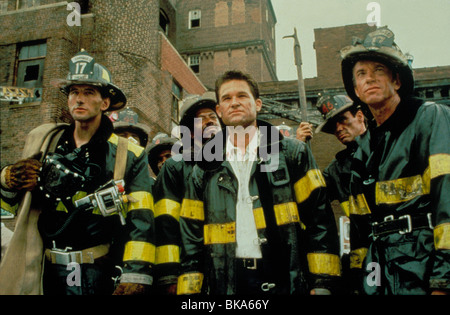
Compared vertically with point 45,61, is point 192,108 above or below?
below

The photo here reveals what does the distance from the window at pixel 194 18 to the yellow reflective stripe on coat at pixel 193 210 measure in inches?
1269

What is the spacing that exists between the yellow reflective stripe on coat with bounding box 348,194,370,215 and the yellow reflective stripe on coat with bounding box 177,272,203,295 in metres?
1.35

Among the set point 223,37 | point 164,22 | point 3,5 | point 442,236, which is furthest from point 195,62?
point 442,236

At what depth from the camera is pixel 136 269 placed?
285 cm

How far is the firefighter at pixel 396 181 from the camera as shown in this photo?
90.5 inches

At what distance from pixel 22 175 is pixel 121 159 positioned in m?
0.77

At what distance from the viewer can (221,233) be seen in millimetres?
2844

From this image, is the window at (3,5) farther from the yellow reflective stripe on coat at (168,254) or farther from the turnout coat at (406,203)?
the turnout coat at (406,203)

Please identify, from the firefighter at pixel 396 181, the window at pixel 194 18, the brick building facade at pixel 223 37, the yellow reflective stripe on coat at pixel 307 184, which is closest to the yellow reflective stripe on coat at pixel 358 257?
the firefighter at pixel 396 181

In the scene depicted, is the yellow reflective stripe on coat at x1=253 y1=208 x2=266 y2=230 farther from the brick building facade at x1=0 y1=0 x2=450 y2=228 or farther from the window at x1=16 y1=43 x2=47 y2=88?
the window at x1=16 y1=43 x2=47 y2=88

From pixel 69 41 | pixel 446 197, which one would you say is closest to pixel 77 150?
pixel 446 197

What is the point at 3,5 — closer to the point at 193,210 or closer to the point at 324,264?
the point at 193,210

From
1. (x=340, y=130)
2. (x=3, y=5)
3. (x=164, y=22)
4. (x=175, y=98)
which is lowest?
(x=340, y=130)
